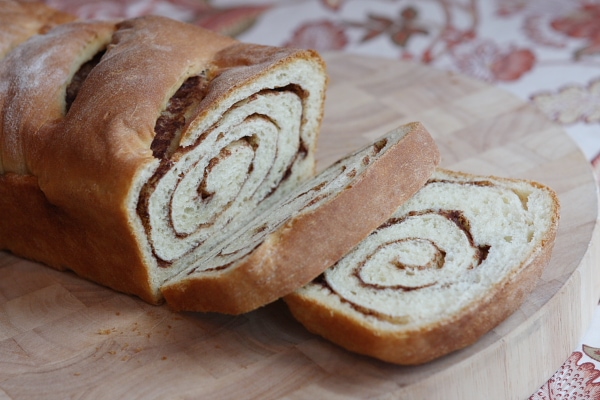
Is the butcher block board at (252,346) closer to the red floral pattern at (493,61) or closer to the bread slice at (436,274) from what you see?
the bread slice at (436,274)

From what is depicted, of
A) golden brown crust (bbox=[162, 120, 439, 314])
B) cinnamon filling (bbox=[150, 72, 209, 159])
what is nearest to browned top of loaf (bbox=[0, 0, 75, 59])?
cinnamon filling (bbox=[150, 72, 209, 159])

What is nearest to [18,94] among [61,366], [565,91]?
[61,366]

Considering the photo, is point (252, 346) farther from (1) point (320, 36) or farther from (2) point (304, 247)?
(1) point (320, 36)

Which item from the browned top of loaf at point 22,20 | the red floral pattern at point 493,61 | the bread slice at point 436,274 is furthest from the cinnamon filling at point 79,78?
the red floral pattern at point 493,61

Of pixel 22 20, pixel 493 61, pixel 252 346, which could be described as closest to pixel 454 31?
pixel 493 61

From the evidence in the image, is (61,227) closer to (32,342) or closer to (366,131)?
(32,342)
